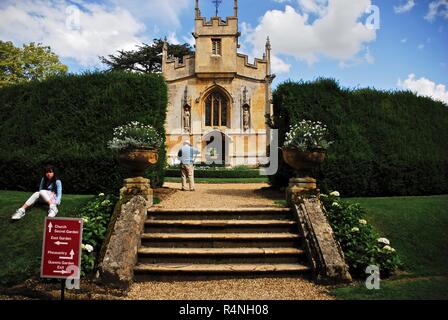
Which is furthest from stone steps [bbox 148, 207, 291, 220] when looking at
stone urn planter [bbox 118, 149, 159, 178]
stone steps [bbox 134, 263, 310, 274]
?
stone steps [bbox 134, 263, 310, 274]

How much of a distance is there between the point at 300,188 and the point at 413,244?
89.8 inches

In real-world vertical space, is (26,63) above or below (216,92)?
above

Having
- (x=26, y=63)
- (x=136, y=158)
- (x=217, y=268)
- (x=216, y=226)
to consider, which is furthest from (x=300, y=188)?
(x=26, y=63)

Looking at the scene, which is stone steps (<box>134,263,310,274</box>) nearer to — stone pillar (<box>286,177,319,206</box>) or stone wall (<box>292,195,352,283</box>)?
stone wall (<box>292,195,352,283</box>)

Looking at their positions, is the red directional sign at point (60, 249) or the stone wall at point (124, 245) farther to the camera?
the stone wall at point (124, 245)

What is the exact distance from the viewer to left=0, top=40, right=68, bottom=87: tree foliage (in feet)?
92.6

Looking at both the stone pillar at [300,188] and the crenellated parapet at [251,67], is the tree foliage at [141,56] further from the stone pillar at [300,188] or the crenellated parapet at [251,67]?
the stone pillar at [300,188]

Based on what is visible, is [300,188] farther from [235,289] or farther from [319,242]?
[235,289]

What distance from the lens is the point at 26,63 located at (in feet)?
97.0

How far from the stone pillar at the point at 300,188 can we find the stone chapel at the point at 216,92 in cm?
2027

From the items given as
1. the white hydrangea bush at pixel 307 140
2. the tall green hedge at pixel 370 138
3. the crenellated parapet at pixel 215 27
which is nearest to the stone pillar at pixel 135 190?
the white hydrangea bush at pixel 307 140

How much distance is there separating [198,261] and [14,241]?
352 cm

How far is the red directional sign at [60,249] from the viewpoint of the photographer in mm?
4121

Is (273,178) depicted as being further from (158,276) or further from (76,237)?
(76,237)
